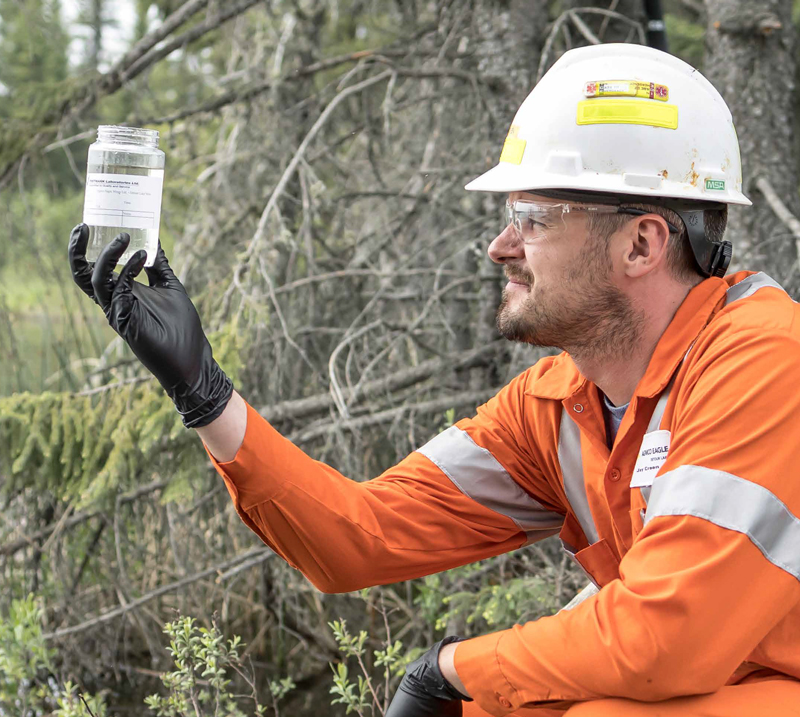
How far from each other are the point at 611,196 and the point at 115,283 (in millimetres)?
1089

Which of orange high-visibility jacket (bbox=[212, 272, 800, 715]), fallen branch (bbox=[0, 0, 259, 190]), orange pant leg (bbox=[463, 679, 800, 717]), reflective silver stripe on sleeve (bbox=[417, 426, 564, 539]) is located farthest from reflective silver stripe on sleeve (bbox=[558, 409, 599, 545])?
fallen branch (bbox=[0, 0, 259, 190])

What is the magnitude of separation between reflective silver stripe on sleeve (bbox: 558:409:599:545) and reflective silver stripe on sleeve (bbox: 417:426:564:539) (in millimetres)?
177

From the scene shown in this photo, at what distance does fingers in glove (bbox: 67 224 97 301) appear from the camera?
6.34 feet

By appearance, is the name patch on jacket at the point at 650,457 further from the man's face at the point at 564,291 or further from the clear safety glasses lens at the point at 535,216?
the clear safety glasses lens at the point at 535,216

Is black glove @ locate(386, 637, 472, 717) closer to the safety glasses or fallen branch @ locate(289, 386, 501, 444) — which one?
the safety glasses

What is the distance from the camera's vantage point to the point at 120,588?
395 cm

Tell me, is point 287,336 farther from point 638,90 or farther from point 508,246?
point 638,90

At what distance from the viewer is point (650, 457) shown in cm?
200

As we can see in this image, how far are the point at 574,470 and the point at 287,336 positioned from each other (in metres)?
1.59

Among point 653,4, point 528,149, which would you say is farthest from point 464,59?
point 528,149

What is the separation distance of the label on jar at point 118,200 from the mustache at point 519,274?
832mm

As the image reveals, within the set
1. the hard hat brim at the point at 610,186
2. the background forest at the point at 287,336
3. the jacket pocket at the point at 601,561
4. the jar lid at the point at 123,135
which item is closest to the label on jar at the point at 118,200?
the jar lid at the point at 123,135

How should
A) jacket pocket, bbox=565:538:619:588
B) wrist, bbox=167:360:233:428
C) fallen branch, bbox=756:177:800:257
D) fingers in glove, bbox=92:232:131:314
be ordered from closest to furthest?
fingers in glove, bbox=92:232:131:314, wrist, bbox=167:360:233:428, jacket pocket, bbox=565:538:619:588, fallen branch, bbox=756:177:800:257

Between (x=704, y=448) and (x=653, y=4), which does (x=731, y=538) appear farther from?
(x=653, y=4)
